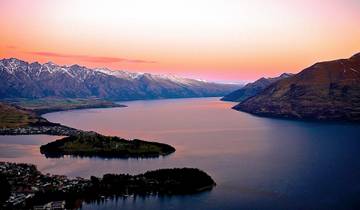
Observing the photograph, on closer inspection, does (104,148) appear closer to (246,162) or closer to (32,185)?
(246,162)

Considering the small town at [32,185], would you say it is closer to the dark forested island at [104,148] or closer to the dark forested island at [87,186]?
the dark forested island at [87,186]

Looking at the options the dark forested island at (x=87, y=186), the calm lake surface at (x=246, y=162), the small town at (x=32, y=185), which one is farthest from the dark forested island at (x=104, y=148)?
the dark forested island at (x=87, y=186)

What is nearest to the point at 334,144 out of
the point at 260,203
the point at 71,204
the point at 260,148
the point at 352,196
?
the point at 260,148

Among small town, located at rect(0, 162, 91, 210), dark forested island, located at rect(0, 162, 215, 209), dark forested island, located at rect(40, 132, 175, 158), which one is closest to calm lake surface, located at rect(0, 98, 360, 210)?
dark forested island, located at rect(0, 162, 215, 209)

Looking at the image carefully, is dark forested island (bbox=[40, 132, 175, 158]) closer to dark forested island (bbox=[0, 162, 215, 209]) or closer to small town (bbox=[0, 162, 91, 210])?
small town (bbox=[0, 162, 91, 210])

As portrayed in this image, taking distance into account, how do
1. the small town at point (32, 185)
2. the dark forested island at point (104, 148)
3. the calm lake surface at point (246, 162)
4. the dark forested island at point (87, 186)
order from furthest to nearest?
the dark forested island at point (104, 148)
the calm lake surface at point (246, 162)
the dark forested island at point (87, 186)
the small town at point (32, 185)

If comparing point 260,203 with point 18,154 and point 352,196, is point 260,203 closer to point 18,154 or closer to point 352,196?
point 352,196
